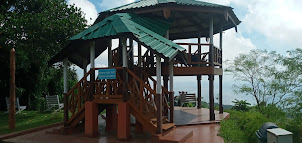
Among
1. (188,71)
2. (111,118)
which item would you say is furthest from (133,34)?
(188,71)

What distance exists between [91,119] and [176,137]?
9.45 feet

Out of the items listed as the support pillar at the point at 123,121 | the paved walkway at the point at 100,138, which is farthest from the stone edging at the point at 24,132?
the support pillar at the point at 123,121

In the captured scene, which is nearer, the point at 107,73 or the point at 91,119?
the point at 107,73

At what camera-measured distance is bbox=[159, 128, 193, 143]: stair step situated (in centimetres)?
667

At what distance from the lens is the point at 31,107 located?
1733 centimetres

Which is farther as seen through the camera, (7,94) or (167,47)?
(7,94)

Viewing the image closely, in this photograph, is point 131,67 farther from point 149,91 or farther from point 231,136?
point 231,136

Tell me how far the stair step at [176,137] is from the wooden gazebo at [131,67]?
9.6 inches

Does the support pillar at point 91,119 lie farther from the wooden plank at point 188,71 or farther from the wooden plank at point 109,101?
the wooden plank at point 188,71

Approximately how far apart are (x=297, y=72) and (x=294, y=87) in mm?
788

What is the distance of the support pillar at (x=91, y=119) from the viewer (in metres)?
7.86

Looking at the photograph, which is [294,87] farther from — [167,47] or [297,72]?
[167,47]

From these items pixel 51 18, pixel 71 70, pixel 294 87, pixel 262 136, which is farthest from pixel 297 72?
→ pixel 71 70

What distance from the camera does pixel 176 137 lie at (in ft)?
22.8
